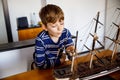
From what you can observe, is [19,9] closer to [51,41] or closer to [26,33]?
[26,33]

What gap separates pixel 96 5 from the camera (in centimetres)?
339

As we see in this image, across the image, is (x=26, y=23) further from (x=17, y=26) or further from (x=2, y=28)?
(x=2, y=28)

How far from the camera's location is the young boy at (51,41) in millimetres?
923

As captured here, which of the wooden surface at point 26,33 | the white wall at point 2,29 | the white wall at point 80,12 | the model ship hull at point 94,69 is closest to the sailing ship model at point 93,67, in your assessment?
the model ship hull at point 94,69

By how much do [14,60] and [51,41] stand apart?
60 cm

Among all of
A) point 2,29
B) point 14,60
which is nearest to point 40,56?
point 14,60

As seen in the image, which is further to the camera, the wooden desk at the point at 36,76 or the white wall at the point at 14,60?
the white wall at the point at 14,60

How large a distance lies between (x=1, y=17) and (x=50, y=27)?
2.64m

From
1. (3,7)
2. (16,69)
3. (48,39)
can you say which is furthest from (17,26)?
(48,39)

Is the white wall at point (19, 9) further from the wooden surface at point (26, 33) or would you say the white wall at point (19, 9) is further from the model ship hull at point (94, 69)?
the model ship hull at point (94, 69)

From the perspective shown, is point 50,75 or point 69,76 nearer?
point 69,76

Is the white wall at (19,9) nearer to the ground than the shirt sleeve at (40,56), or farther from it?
farther from it

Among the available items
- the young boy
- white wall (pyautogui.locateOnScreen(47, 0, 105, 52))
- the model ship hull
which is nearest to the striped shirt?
the young boy

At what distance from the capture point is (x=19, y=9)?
3.44 metres
